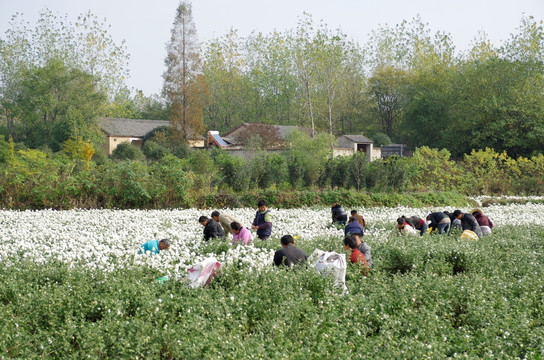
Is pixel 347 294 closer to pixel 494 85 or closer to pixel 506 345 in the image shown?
pixel 506 345

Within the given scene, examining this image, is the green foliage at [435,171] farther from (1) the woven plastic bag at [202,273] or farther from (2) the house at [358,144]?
(2) the house at [358,144]

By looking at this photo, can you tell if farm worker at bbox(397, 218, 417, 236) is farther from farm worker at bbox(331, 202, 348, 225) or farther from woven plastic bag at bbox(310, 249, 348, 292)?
woven plastic bag at bbox(310, 249, 348, 292)

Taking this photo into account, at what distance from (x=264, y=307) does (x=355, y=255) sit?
2366 mm

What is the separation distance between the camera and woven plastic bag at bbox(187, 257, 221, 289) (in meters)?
6.63

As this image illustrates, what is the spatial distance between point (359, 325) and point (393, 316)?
484 mm

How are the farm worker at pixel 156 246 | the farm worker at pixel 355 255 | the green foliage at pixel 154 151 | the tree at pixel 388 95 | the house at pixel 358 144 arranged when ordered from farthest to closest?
the tree at pixel 388 95 → the house at pixel 358 144 → the green foliage at pixel 154 151 → the farm worker at pixel 156 246 → the farm worker at pixel 355 255

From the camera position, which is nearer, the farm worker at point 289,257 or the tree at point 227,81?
the farm worker at point 289,257

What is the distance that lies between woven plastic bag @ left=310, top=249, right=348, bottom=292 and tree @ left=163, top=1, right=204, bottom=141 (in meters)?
37.4

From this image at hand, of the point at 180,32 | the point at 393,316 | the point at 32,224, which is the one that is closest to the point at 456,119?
the point at 180,32

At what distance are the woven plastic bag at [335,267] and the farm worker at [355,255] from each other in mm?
688

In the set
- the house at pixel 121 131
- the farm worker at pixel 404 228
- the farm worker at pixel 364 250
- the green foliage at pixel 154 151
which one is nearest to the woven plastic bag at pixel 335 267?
the farm worker at pixel 364 250

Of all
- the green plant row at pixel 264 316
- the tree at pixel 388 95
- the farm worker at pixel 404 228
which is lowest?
the green plant row at pixel 264 316

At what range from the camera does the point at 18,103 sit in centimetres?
4553

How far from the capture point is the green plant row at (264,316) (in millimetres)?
4809
